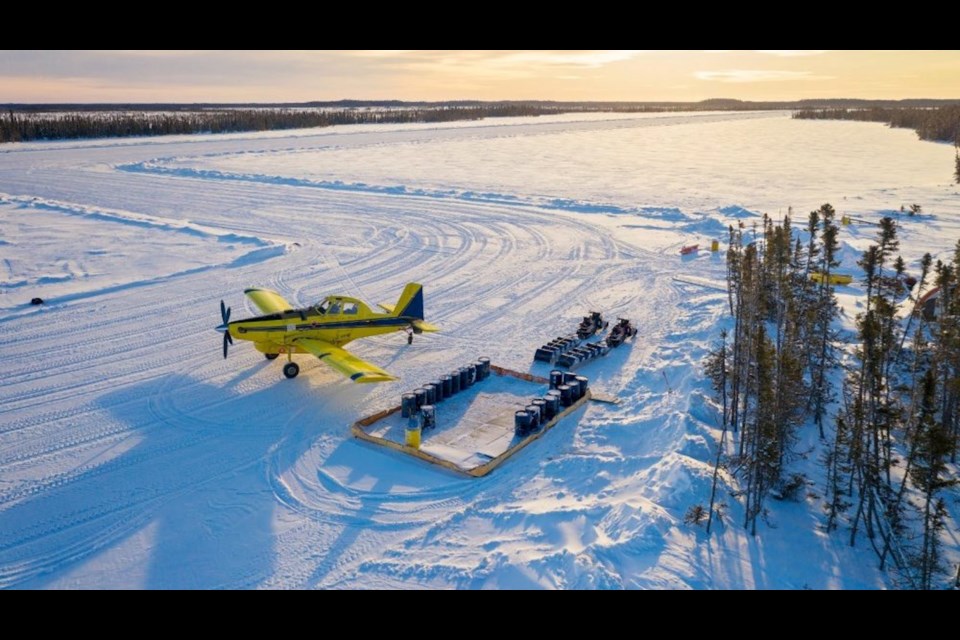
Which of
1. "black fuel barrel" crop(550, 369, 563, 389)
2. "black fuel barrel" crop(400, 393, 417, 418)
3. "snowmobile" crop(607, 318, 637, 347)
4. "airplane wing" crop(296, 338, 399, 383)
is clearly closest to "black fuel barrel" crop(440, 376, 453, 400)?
"black fuel barrel" crop(400, 393, 417, 418)

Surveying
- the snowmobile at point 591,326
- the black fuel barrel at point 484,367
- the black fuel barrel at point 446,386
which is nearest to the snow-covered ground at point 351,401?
the snowmobile at point 591,326

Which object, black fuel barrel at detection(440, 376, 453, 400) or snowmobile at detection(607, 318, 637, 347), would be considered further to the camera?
snowmobile at detection(607, 318, 637, 347)

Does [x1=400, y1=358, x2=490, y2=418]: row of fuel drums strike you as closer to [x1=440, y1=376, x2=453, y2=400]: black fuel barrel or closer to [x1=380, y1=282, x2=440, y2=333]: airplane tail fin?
[x1=440, y1=376, x2=453, y2=400]: black fuel barrel

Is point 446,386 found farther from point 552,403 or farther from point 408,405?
point 552,403

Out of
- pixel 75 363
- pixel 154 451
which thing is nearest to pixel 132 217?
pixel 75 363

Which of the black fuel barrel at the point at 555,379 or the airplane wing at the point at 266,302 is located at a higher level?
the airplane wing at the point at 266,302

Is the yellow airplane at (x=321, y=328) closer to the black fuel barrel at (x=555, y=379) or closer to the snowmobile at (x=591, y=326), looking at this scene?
the black fuel barrel at (x=555, y=379)

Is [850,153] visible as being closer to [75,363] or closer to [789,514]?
[789,514]
